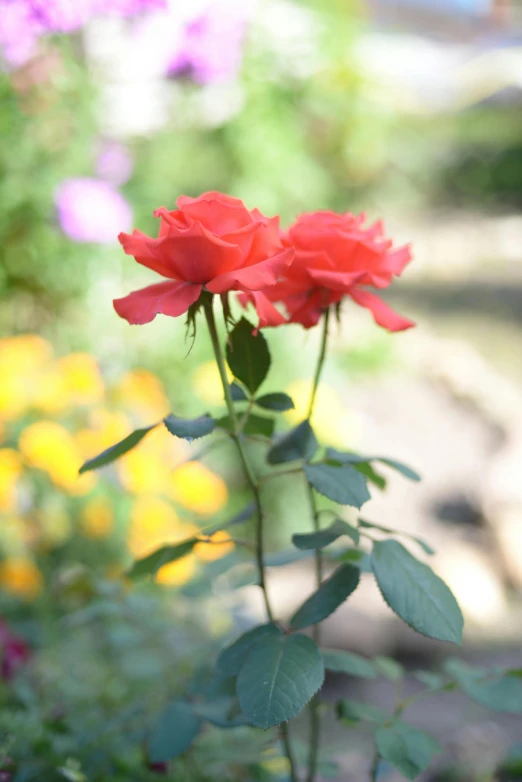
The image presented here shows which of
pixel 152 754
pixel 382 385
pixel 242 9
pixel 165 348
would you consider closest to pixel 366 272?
pixel 152 754

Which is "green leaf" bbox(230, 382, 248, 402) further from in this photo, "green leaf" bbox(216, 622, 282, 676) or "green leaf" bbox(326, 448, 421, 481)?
"green leaf" bbox(216, 622, 282, 676)

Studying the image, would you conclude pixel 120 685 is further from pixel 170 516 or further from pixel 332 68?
pixel 332 68

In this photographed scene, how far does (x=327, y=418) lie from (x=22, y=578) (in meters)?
1.03

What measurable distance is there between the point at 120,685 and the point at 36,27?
3.37 ft

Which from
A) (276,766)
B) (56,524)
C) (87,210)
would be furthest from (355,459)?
(87,210)

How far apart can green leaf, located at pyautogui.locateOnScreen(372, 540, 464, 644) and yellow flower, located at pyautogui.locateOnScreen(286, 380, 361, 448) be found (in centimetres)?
157

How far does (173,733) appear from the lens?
724mm

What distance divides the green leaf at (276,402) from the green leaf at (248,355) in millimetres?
29

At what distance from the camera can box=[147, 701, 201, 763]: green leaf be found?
0.70 m

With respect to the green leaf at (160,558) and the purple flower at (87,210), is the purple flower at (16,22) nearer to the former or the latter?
the purple flower at (87,210)

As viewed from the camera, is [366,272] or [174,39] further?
[174,39]

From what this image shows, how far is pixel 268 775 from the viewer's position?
34.1 inches

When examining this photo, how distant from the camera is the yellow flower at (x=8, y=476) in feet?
4.72

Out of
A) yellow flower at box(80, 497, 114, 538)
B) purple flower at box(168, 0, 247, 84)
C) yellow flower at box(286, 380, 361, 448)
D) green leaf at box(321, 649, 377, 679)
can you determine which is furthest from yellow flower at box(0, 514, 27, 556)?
purple flower at box(168, 0, 247, 84)
